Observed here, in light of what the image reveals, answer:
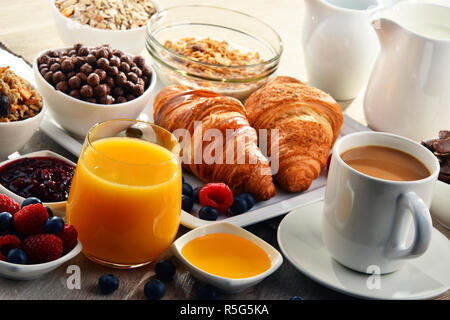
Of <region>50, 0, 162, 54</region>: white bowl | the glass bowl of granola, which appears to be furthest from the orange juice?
<region>50, 0, 162, 54</region>: white bowl

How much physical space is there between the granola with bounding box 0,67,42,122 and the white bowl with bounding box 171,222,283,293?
0.48 m

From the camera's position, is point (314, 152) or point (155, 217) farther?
point (314, 152)

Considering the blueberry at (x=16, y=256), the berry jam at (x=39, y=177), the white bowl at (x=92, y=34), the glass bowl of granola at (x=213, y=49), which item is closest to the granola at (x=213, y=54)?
the glass bowl of granola at (x=213, y=49)

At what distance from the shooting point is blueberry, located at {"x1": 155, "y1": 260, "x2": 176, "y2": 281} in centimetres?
109

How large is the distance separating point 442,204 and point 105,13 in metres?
1.13

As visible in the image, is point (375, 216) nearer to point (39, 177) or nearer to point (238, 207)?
point (238, 207)

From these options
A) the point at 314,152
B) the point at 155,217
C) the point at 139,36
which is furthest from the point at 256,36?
the point at 155,217

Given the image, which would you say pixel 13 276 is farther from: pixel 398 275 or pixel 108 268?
pixel 398 275

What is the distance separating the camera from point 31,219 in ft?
3.34

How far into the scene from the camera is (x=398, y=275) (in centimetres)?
113

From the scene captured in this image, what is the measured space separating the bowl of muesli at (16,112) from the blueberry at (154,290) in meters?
0.48

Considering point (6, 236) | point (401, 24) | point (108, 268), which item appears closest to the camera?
point (6, 236)

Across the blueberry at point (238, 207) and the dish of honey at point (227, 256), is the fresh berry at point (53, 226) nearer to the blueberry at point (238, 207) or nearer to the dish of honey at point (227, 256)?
the dish of honey at point (227, 256)

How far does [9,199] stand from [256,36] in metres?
1.09
